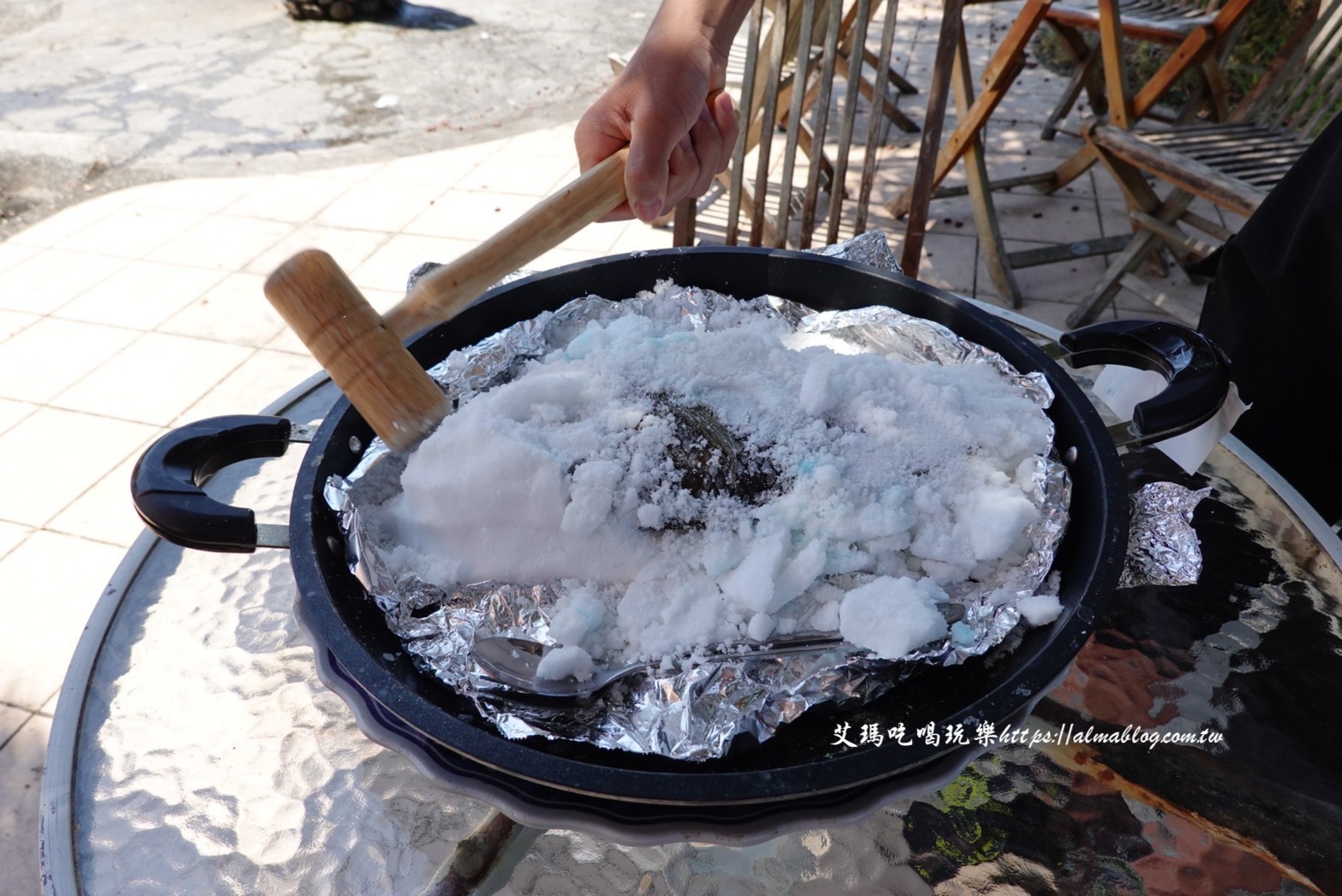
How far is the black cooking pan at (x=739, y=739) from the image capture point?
2.16 ft

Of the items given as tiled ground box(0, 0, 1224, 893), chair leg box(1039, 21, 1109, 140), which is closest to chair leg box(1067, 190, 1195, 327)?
tiled ground box(0, 0, 1224, 893)

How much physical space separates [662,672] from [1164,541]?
62 cm

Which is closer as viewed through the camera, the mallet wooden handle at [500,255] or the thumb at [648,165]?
the mallet wooden handle at [500,255]

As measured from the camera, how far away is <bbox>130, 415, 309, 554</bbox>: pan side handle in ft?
2.53

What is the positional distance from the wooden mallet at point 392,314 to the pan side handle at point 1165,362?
0.68m

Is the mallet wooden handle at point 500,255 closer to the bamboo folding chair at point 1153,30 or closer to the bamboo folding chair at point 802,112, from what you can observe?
the bamboo folding chair at point 802,112

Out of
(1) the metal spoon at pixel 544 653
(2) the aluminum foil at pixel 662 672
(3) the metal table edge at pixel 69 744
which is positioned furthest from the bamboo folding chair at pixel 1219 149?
(3) the metal table edge at pixel 69 744

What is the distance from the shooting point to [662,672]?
776 millimetres

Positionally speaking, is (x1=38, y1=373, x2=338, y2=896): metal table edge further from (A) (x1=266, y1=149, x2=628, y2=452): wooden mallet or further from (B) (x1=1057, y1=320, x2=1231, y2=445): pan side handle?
(B) (x1=1057, y1=320, x2=1231, y2=445): pan side handle

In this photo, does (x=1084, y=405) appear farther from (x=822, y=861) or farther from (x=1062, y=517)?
(x=822, y=861)

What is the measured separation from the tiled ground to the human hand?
1.64 metres

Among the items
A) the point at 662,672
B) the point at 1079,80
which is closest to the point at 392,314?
the point at 662,672

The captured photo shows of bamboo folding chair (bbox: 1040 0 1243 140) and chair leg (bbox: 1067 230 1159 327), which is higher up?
bamboo folding chair (bbox: 1040 0 1243 140)

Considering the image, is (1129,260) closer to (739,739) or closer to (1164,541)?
(1164,541)
